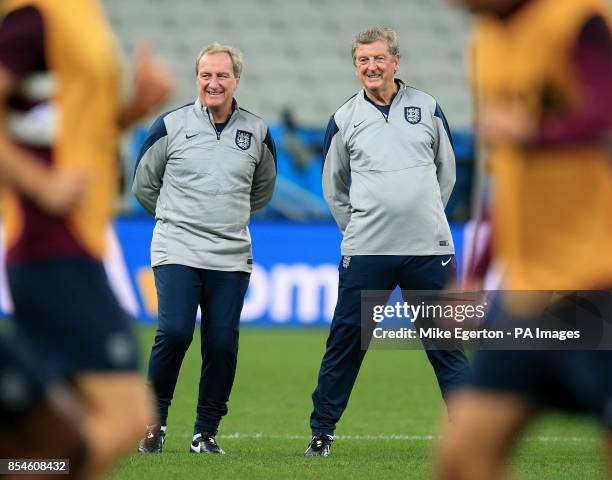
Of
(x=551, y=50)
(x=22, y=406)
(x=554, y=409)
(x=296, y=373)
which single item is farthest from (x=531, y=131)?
(x=296, y=373)

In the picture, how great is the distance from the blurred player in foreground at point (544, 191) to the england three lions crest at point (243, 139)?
4.06 meters

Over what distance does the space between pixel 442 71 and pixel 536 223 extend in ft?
63.7

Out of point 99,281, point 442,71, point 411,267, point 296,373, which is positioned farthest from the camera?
point 442,71

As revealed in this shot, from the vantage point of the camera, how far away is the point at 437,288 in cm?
754

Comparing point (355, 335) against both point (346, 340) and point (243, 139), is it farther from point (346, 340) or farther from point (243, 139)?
point (243, 139)

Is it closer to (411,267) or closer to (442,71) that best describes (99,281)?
(411,267)

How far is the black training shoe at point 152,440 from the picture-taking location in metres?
7.42

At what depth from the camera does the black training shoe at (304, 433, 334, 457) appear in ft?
24.4

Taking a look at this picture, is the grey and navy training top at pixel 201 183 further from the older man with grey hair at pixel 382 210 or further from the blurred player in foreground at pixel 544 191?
the blurred player in foreground at pixel 544 191

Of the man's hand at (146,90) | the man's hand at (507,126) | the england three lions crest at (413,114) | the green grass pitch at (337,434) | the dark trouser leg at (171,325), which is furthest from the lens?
the england three lions crest at (413,114)

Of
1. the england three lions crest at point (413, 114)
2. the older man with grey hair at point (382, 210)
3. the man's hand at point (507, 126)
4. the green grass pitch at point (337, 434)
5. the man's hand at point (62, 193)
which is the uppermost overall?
the man's hand at point (507, 126)

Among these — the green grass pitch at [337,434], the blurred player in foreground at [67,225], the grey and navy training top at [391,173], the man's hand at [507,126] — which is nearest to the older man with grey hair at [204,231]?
the green grass pitch at [337,434]

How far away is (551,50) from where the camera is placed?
3.54m

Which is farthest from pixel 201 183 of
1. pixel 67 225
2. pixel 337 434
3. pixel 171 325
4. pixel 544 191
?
pixel 544 191
